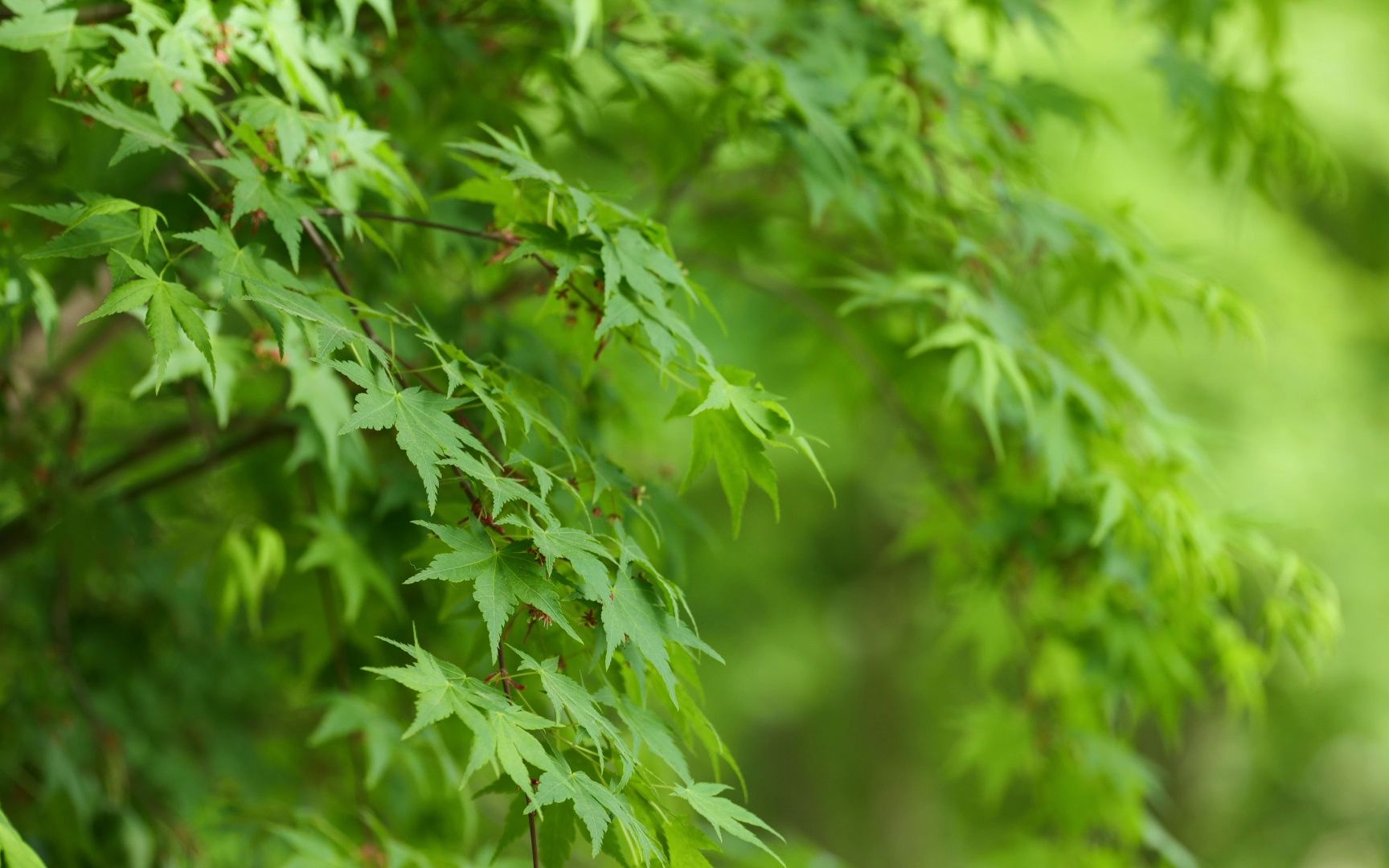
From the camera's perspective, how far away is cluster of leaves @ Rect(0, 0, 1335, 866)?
1.65 m

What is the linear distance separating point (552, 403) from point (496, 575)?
2.43ft

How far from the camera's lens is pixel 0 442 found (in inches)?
104

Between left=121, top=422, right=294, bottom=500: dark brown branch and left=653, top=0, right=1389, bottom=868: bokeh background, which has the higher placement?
left=121, top=422, right=294, bottom=500: dark brown branch

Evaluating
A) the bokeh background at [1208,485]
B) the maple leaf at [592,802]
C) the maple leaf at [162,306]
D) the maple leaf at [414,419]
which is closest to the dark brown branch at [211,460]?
the maple leaf at [162,306]

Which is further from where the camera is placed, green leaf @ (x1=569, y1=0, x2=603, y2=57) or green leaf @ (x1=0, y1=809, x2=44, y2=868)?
green leaf @ (x1=569, y1=0, x2=603, y2=57)

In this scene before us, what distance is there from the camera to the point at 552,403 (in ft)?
7.30

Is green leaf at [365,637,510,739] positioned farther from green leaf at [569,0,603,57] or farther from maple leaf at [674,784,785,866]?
green leaf at [569,0,603,57]

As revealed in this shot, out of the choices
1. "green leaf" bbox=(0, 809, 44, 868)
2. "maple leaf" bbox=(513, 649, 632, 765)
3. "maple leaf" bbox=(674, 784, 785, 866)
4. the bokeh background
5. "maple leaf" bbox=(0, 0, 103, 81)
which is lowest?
the bokeh background

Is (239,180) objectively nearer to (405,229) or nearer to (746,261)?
(405,229)

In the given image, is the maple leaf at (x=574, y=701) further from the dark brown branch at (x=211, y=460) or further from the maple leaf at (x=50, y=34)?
the dark brown branch at (x=211, y=460)

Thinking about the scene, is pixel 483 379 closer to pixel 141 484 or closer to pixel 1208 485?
pixel 141 484

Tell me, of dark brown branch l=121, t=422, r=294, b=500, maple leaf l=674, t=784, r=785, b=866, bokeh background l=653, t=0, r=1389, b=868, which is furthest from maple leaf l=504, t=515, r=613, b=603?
bokeh background l=653, t=0, r=1389, b=868

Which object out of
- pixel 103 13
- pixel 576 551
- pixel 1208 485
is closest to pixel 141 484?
pixel 103 13

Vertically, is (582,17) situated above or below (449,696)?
above
